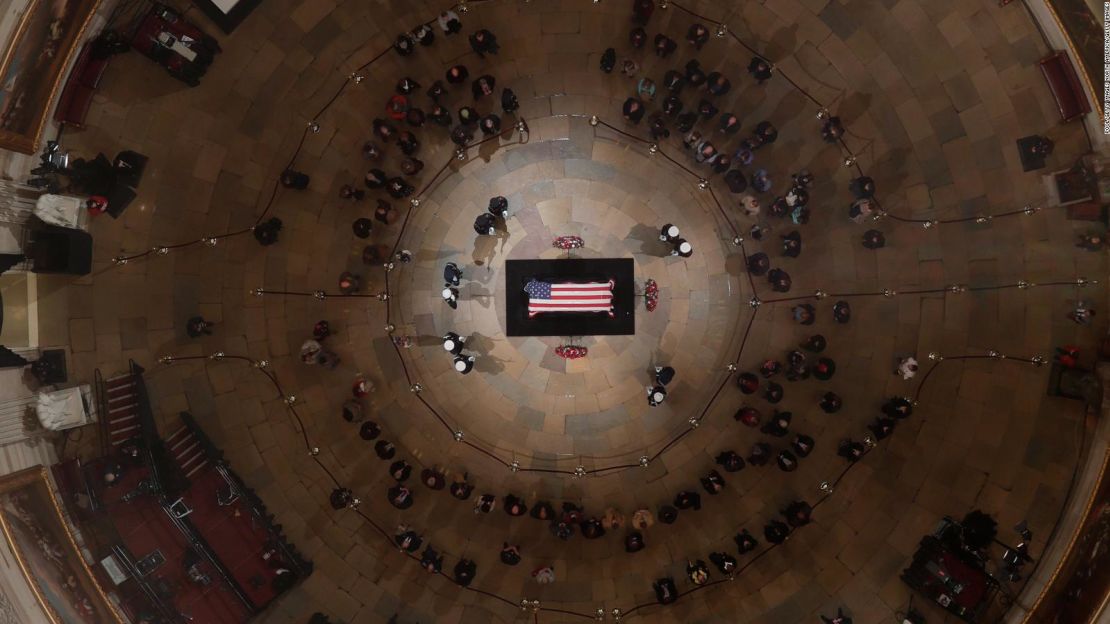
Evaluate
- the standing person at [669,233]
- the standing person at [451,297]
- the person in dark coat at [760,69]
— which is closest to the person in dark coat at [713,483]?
the standing person at [669,233]

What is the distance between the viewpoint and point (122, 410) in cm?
1433

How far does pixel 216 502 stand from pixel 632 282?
12195mm

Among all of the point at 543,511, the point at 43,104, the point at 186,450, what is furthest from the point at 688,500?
the point at 43,104

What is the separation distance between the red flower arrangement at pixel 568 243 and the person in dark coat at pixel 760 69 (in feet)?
20.9

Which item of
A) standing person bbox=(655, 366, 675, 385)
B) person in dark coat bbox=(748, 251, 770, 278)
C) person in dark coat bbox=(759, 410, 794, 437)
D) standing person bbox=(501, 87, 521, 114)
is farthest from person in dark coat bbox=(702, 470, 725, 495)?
standing person bbox=(501, 87, 521, 114)

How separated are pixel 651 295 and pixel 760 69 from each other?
6.55m

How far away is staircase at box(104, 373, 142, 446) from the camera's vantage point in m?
14.2

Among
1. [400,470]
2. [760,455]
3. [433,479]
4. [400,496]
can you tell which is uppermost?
[760,455]

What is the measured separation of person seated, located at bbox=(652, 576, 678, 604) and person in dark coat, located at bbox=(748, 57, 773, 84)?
13.6 metres

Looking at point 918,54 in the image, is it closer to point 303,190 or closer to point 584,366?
point 584,366

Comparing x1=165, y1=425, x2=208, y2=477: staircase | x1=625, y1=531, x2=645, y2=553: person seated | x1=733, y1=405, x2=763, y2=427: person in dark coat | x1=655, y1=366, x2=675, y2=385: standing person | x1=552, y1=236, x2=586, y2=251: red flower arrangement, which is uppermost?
x1=552, y1=236, x2=586, y2=251: red flower arrangement

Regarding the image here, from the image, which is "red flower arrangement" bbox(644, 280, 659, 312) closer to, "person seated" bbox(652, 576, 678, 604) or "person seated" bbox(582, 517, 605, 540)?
"person seated" bbox(582, 517, 605, 540)

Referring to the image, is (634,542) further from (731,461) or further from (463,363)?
(463,363)

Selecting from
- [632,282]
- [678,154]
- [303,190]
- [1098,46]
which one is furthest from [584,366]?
[1098,46]
